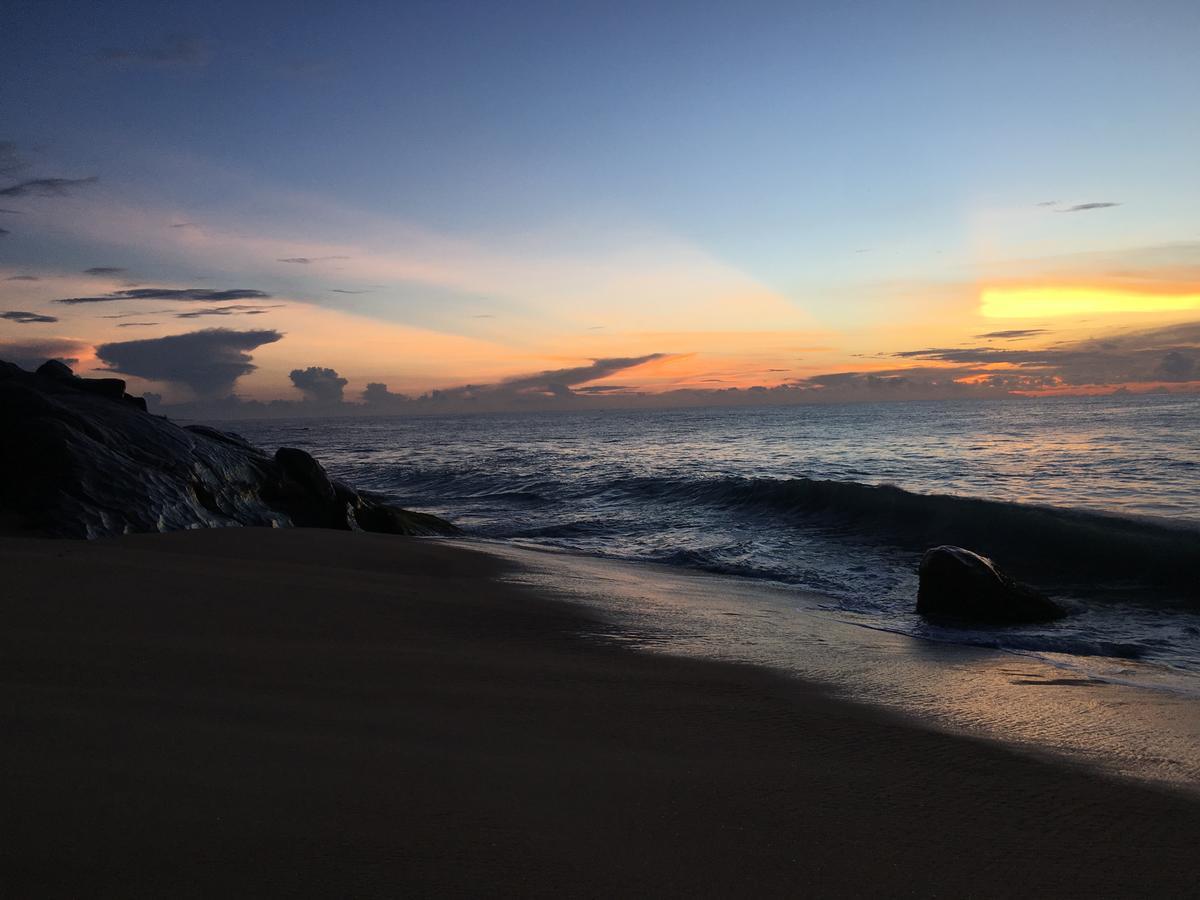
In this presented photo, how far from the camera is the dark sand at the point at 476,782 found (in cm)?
196

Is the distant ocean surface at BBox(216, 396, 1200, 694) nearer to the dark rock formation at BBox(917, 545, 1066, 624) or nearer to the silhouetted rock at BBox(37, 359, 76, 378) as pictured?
the dark rock formation at BBox(917, 545, 1066, 624)

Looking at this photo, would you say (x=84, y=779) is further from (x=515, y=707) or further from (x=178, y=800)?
(x=515, y=707)

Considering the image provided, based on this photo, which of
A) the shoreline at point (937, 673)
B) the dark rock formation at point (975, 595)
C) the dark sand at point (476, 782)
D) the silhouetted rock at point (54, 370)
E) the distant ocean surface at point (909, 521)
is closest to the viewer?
the dark sand at point (476, 782)

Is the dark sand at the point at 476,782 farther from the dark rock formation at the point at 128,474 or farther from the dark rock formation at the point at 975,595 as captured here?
the dark rock formation at the point at 975,595

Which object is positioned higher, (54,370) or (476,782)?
(54,370)

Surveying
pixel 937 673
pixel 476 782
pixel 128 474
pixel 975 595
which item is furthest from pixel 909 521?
pixel 476 782

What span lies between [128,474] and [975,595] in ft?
31.8

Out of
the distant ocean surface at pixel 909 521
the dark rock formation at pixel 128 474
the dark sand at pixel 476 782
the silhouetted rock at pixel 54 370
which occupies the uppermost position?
the silhouetted rock at pixel 54 370

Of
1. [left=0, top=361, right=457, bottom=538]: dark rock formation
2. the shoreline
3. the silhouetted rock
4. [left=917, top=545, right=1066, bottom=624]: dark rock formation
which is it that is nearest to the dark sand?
the shoreline

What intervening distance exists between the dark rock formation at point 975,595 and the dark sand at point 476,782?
4186 millimetres

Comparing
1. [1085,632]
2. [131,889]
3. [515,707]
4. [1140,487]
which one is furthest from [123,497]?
[1140,487]

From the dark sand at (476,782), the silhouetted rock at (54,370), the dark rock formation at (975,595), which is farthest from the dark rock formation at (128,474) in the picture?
the dark rock formation at (975,595)

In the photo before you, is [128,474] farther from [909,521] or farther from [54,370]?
[909,521]

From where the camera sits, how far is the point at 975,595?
7590 mm
